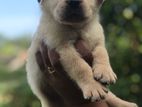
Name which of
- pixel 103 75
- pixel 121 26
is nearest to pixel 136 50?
pixel 121 26

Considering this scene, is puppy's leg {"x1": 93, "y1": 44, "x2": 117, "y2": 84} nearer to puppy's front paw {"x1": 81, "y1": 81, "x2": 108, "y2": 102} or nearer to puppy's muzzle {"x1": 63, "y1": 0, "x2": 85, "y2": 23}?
puppy's front paw {"x1": 81, "y1": 81, "x2": 108, "y2": 102}

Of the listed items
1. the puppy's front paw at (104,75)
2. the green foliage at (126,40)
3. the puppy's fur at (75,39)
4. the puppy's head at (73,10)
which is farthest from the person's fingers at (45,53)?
the green foliage at (126,40)

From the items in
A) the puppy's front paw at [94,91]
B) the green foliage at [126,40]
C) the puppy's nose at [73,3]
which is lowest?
the green foliage at [126,40]

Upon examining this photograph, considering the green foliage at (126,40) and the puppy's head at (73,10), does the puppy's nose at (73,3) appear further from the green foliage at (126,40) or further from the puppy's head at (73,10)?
the green foliage at (126,40)

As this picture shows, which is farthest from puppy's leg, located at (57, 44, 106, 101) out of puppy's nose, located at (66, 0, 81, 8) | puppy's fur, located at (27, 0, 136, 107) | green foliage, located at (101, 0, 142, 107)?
green foliage, located at (101, 0, 142, 107)

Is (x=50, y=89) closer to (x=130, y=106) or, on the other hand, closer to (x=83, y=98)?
(x=83, y=98)

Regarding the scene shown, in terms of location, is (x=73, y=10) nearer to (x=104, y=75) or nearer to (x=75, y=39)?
(x=75, y=39)

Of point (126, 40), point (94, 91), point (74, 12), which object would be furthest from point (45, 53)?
point (126, 40)
